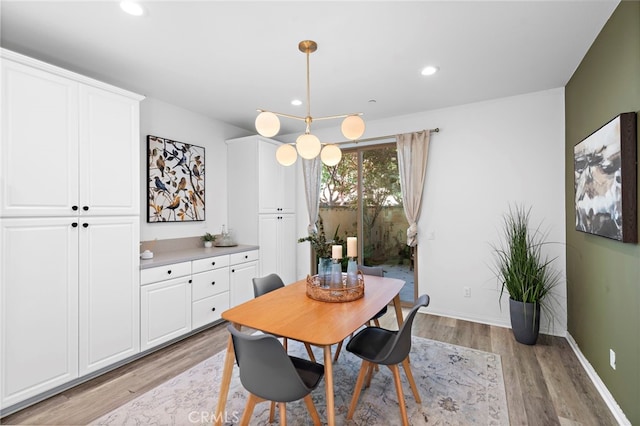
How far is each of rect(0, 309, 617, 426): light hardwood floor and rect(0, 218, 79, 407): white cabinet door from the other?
0.21 m

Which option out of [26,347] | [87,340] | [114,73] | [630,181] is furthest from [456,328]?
[114,73]

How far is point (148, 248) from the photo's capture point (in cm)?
339

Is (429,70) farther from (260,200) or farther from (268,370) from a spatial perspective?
(268,370)

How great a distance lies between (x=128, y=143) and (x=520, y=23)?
3186 mm

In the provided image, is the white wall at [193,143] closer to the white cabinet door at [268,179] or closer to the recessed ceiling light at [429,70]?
the white cabinet door at [268,179]

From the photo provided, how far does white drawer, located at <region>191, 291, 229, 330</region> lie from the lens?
326 centimetres

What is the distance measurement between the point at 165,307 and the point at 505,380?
3.05m

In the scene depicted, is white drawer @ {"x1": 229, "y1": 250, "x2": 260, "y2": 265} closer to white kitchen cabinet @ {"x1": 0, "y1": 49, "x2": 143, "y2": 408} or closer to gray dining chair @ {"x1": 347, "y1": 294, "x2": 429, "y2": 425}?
white kitchen cabinet @ {"x1": 0, "y1": 49, "x2": 143, "y2": 408}

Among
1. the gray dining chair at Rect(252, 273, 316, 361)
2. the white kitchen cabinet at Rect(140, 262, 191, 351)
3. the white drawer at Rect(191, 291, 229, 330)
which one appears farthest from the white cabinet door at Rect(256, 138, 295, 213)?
the gray dining chair at Rect(252, 273, 316, 361)

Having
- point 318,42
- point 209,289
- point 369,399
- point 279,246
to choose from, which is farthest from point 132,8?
point 279,246

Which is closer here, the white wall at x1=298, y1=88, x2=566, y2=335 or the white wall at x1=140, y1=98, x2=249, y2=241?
the white wall at x1=298, y1=88, x2=566, y2=335

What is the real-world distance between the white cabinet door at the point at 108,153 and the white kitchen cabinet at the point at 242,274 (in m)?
1.36

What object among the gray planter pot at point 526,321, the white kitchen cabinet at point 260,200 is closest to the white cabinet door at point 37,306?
the white kitchen cabinet at point 260,200

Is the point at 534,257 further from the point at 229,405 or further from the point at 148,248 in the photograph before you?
the point at 148,248
